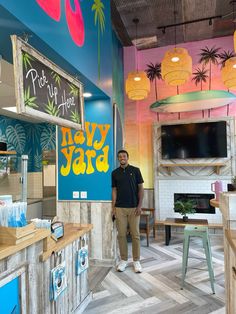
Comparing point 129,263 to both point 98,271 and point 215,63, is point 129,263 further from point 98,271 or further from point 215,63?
point 215,63

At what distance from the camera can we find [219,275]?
11.0 feet

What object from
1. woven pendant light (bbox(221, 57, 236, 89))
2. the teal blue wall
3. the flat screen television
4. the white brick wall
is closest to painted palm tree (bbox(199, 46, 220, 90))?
the flat screen television

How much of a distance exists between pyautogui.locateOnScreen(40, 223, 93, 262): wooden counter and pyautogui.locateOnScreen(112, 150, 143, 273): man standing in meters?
1.00

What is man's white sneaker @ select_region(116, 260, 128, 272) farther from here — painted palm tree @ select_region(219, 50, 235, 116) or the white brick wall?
painted palm tree @ select_region(219, 50, 235, 116)

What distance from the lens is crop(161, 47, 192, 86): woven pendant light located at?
149 inches

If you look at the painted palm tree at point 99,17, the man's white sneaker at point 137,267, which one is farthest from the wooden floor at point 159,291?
the painted palm tree at point 99,17

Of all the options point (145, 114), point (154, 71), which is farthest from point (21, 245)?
point (154, 71)

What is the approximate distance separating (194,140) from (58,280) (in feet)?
13.6

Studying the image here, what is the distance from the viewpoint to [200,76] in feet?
18.3

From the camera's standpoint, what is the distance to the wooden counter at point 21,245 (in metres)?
1.46

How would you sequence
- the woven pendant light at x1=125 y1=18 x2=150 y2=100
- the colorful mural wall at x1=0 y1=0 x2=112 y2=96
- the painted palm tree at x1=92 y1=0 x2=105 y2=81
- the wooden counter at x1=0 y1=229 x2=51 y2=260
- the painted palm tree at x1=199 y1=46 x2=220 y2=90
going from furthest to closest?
the painted palm tree at x1=199 y1=46 x2=220 y2=90 → the woven pendant light at x1=125 y1=18 x2=150 y2=100 → the painted palm tree at x1=92 y1=0 x2=105 y2=81 → the colorful mural wall at x1=0 y1=0 x2=112 y2=96 → the wooden counter at x1=0 y1=229 x2=51 y2=260

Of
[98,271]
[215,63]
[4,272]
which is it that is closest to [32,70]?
[4,272]

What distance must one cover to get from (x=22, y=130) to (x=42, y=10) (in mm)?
4653

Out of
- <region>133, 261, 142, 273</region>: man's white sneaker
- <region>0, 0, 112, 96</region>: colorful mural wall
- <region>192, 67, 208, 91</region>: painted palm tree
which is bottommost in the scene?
<region>133, 261, 142, 273</region>: man's white sneaker
